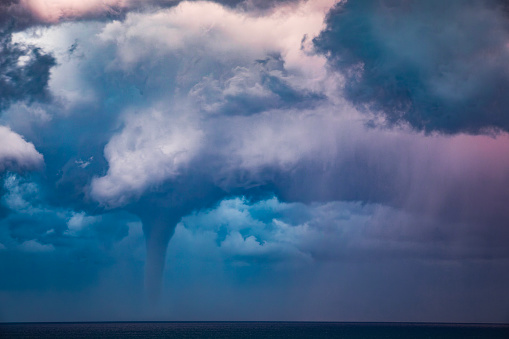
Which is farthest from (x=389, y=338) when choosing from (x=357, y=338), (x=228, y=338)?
(x=228, y=338)

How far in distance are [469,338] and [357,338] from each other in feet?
144

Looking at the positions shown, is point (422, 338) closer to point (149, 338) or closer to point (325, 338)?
point (325, 338)

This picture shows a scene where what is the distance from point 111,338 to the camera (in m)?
146

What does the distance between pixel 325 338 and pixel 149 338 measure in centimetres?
5501

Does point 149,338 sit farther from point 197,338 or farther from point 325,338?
point 325,338

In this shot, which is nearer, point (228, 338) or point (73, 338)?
point (228, 338)

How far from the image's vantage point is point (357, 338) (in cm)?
14612

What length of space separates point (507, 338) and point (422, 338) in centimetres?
2542

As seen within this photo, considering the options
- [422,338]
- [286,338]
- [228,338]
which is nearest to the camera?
[228,338]

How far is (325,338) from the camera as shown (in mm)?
145625

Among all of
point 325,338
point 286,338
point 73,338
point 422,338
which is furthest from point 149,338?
point 422,338

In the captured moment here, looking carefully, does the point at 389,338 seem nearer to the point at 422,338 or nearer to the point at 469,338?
the point at 422,338

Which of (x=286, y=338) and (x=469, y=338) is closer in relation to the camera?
(x=286, y=338)

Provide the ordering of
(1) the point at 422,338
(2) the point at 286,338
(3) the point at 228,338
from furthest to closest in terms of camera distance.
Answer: (1) the point at 422,338
(2) the point at 286,338
(3) the point at 228,338
